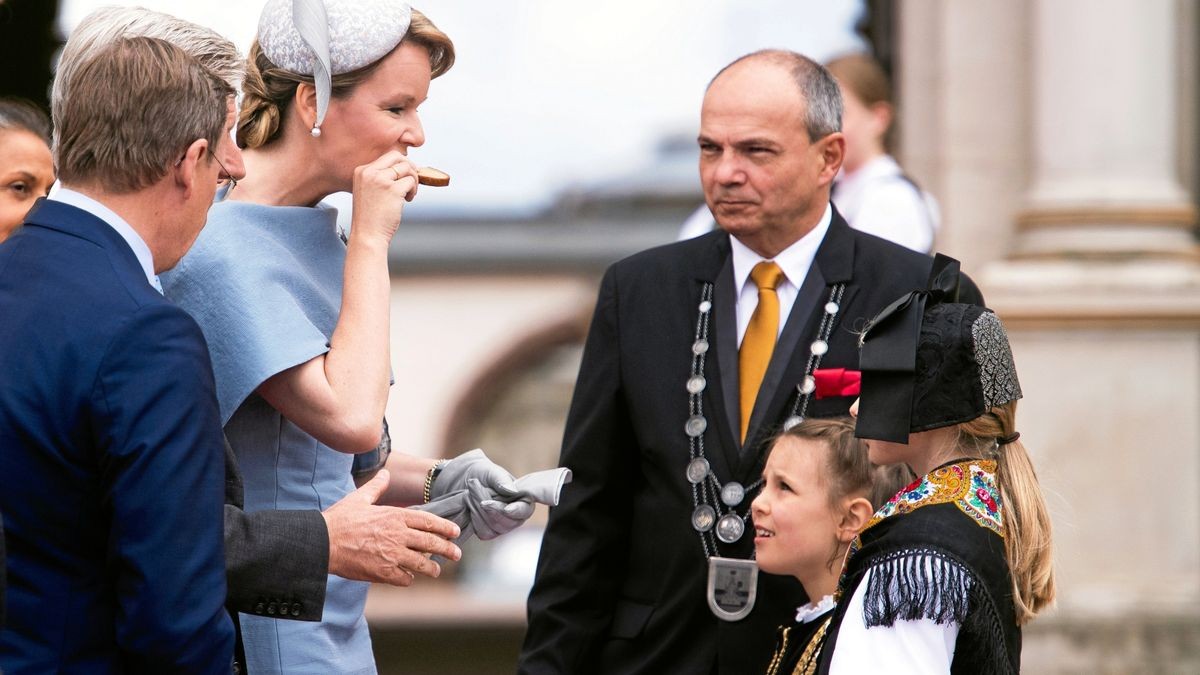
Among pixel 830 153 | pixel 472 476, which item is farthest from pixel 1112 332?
pixel 472 476

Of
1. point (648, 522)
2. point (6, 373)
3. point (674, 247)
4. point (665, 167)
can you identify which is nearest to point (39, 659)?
point (6, 373)

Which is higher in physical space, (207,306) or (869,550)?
(207,306)

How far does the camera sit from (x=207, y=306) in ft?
8.42

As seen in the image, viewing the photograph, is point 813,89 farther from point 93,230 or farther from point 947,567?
point 93,230

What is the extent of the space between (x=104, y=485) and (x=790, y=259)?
1786 millimetres

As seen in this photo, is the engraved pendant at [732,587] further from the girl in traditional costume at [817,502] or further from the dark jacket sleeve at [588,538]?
the dark jacket sleeve at [588,538]

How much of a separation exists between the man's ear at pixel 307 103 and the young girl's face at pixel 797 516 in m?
1.04

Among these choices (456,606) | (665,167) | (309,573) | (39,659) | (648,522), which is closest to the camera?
(39,659)

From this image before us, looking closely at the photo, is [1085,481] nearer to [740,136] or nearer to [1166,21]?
[1166,21]

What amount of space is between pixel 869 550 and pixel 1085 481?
14.8 feet

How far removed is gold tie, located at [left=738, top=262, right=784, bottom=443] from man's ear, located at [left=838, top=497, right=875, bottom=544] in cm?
32

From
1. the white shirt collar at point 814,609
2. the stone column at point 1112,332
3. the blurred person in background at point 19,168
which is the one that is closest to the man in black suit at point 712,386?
the white shirt collar at point 814,609

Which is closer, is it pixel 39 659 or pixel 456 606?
pixel 39 659

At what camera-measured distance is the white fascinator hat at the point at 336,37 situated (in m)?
2.68
